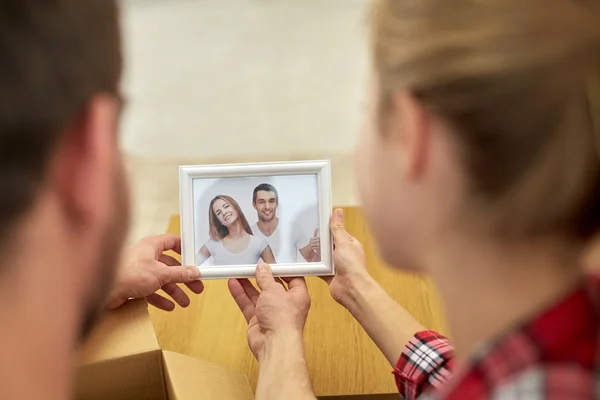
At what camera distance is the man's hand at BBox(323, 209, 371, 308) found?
1080 millimetres

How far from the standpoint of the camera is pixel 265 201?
1.06 m

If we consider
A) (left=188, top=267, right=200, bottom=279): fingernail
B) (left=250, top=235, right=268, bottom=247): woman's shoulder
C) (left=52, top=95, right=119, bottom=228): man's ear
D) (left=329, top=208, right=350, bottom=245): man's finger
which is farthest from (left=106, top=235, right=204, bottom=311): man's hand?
(left=52, top=95, right=119, bottom=228): man's ear

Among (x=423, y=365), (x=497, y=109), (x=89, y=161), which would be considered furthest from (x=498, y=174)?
(x=423, y=365)

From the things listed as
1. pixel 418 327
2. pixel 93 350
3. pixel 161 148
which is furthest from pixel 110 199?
pixel 161 148

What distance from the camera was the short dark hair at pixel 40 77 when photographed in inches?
16.9

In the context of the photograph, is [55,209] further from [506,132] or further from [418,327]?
[418,327]

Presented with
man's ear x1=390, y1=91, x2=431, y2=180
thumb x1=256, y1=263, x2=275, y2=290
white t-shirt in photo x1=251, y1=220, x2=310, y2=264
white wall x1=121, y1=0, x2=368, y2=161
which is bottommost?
thumb x1=256, y1=263, x2=275, y2=290

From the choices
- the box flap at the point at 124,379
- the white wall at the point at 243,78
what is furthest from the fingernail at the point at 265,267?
the white wall at the point at 243,78

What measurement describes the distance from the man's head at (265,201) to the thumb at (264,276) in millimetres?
75

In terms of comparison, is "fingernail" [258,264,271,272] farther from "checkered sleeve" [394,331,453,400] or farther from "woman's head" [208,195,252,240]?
"checkered sleeve" [394,331,453,400]

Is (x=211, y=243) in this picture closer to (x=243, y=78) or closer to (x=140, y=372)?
(x=140, y=372)

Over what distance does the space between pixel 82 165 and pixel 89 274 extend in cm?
10

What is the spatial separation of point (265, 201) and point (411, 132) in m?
0.51

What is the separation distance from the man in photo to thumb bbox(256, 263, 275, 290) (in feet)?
0.10
